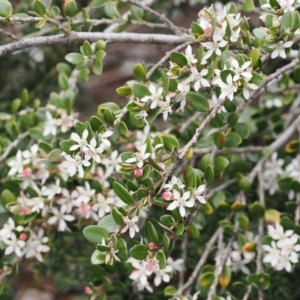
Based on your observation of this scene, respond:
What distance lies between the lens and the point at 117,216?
851mm

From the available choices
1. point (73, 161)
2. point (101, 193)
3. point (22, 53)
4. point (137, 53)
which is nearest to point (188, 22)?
point (137, 53)

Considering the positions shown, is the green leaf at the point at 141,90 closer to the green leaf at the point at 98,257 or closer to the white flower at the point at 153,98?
the white flower at the point at 153,98

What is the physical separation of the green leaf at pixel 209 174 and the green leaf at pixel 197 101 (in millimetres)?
105

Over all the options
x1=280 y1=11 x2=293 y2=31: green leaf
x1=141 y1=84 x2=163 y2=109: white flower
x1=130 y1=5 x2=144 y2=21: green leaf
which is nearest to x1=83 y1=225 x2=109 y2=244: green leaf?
x1=141 y1=84 x2=163 y2=109: white flower

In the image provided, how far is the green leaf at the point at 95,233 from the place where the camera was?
0.87m

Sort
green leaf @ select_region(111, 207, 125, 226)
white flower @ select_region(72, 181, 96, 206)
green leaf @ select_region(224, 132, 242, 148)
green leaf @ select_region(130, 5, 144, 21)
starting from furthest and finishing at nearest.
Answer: green leaf @ select_region(130, 5, 144, 21) < white flower @ select_region(72, 181, 96, 206) < green leaf @ select_region(224, 132, 242, 148) < green leaf @ select_region(111, 207, 125, 226)

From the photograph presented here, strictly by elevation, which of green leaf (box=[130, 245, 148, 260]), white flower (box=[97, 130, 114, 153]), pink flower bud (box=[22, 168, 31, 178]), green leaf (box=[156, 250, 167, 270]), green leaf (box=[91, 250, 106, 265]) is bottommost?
pink flower bud (box=[22, 168, 31, 178])

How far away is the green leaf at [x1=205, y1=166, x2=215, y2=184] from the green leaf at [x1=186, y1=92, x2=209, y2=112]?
4.1 inches

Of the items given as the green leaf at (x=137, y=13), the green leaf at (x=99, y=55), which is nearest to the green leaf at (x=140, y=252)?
the green leaf at (x=99, y=55)

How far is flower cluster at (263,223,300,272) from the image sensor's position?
104 cm

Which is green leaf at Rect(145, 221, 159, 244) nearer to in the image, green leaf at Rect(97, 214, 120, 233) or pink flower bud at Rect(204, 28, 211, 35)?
green leaf at Rect(97, 214, 120, 233)

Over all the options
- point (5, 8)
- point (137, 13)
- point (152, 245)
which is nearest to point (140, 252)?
point (152, 245)

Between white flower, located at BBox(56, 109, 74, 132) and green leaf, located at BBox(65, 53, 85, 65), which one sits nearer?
green leaf, located at BBox(65, 53, 85, 65)

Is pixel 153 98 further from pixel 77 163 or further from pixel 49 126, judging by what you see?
pixel 49 126
